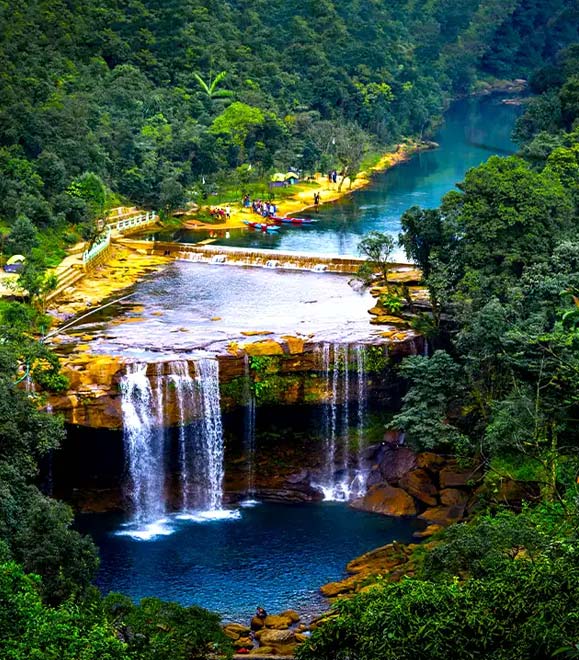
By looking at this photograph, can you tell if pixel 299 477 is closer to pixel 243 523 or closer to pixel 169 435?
pixel 243 523

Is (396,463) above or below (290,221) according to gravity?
below

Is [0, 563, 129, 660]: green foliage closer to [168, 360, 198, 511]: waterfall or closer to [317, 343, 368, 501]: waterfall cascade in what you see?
[168, 360, 198, 511]: waterfall

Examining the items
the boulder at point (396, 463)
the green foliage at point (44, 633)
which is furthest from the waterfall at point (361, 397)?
the green foliage at point (44, 633)

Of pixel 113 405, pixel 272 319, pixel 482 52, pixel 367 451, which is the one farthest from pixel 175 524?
pixel 482 52

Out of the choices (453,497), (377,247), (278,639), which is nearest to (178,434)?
(453,497)

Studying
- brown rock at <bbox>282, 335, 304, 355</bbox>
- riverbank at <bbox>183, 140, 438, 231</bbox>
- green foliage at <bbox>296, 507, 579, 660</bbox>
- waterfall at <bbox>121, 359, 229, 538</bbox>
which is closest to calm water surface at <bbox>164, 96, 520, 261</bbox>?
riverbank at <bbox>183, 140, 438, 231</bbox>

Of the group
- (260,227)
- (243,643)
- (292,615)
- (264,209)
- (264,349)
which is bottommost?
(243,643)
